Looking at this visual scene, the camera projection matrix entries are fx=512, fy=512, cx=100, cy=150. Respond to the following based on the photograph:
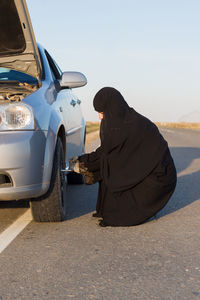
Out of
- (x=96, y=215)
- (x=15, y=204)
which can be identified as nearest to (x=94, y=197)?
(x=15, y=204)

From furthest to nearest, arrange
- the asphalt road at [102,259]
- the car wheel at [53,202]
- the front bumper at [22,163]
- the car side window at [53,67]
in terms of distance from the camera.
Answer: the car side window at [53,67]
the car wheel at [53,202]
the front bumper at [22,163]
the asphalt road at [102,259]

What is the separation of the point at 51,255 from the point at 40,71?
2401mm

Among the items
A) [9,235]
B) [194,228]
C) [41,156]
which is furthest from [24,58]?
[194,228]

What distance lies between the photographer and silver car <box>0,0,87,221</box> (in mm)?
4164

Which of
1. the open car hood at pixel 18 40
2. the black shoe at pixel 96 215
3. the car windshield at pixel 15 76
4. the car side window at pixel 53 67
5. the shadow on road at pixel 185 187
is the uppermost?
the open car hood at pixel 18 40

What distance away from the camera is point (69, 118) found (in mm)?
5977

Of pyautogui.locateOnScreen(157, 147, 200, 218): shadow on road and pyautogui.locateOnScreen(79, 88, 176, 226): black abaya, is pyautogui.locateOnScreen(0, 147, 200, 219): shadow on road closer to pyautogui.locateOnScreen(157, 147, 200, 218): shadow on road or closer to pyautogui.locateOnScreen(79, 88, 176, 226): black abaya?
pyautogui.locateOnScreen(157, 147, 200, 218): shadow on road

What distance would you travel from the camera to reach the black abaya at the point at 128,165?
187 inches

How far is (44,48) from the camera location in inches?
252

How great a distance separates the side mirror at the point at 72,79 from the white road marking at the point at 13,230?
152 centimetres

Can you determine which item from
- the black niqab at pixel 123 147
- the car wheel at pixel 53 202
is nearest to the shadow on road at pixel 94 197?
the car wheel at pixel 53 202

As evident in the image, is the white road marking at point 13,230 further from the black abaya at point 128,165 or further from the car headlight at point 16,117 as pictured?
the car headlight at point 16,117

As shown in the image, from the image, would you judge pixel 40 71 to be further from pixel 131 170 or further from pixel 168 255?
pixel 168 255

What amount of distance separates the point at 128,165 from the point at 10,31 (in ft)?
6.14
